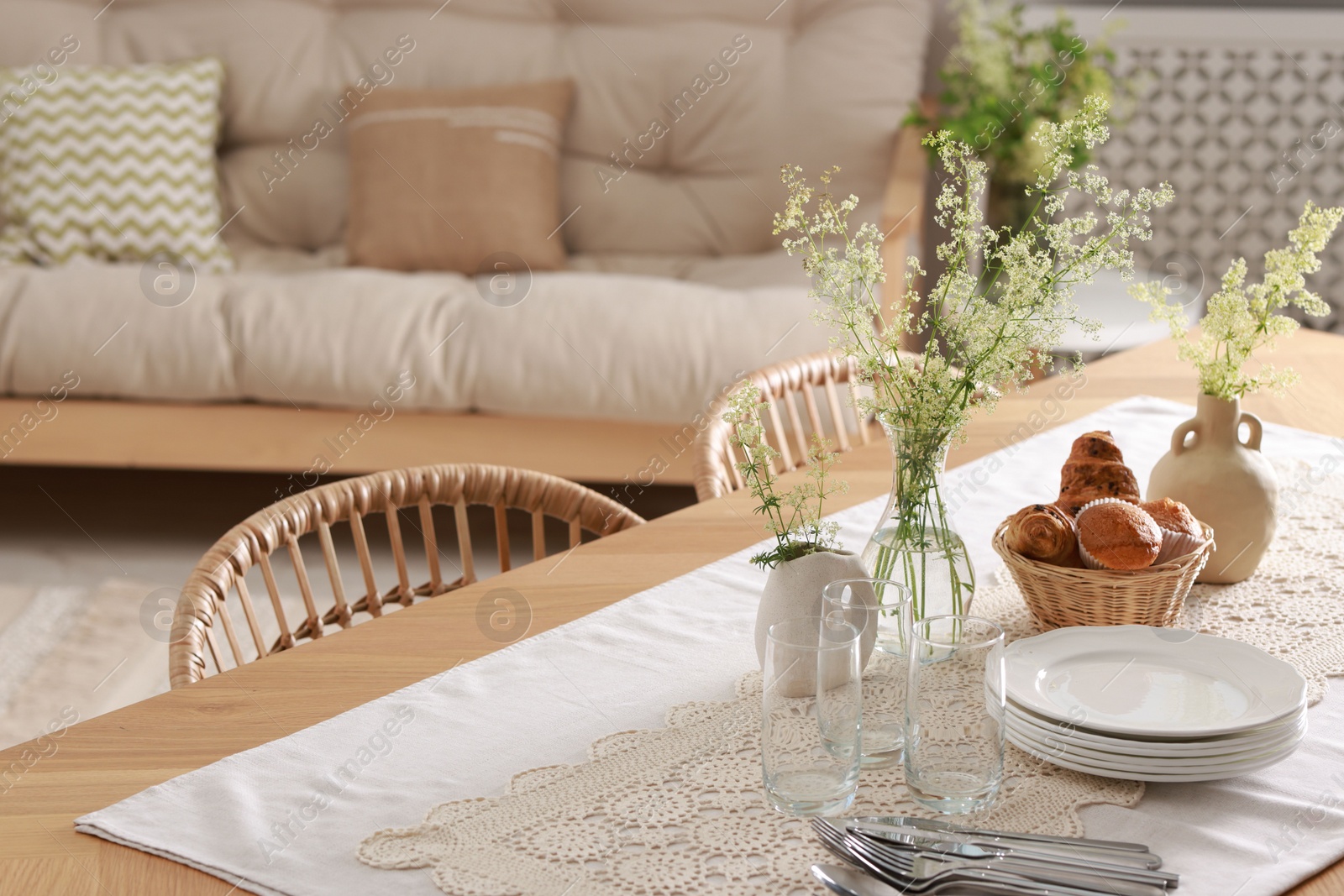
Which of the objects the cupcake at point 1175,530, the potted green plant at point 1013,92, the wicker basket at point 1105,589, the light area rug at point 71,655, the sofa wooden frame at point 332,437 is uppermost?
the potted green plant at point 1013,92

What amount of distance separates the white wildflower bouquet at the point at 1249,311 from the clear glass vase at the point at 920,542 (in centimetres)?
26

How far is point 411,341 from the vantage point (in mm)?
2420

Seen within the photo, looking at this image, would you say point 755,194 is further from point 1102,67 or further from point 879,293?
point 1102,67

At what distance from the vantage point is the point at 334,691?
2.79 feet

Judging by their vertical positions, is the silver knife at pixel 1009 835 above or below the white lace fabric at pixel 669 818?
above

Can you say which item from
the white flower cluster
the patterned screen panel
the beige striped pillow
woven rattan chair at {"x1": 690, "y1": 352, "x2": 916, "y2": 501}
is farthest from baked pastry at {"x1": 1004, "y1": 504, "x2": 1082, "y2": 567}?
the patterned screen panel

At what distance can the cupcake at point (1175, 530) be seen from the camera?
88 centimetres

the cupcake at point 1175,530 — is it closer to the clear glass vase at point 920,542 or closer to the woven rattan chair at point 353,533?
the clear glass vase at point 920,542

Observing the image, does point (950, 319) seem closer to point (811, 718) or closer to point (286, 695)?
point (811, 718)

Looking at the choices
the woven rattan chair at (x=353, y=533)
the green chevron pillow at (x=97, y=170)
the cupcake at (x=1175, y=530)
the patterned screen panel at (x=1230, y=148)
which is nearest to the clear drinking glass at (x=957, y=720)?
the cupcake at (x=1175, y=530)

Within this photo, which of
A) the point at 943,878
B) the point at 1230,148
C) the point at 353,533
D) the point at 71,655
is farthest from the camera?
the point at 1230,148

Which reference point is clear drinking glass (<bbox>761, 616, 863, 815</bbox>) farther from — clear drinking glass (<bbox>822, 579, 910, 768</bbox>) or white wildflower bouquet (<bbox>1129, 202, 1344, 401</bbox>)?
white wildflower bouquet (<bbox>1129, 202, 1344, 401</bbox>)

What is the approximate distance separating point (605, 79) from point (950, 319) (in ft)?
7.82

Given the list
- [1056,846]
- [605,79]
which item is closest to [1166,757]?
[1056,846]
